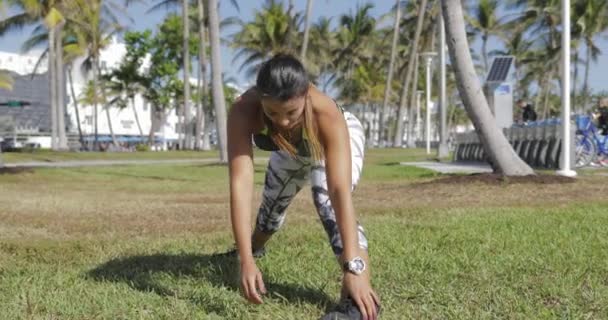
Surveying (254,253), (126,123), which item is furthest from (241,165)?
(126,123)

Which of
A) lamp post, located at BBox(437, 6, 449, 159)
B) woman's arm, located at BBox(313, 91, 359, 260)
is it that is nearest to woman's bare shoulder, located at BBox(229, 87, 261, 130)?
woman's arm, located at BBox(313, 91, 359, 260)

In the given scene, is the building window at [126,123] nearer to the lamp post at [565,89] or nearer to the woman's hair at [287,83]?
the lamp post at [565,89]

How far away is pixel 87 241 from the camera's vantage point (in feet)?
20.1

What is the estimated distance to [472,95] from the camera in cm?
1116

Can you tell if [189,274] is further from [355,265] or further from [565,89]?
[565,89]

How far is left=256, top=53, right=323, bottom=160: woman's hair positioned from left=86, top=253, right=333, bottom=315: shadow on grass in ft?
3.18

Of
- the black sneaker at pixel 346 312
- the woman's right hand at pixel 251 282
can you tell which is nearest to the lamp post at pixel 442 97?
the black sneaker at pixel 346 312

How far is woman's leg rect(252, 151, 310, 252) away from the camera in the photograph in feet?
12.6

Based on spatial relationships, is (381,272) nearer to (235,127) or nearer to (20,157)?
(235,127)

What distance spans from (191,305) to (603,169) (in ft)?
43.7

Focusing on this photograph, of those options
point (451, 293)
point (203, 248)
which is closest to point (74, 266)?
point (203, 248)

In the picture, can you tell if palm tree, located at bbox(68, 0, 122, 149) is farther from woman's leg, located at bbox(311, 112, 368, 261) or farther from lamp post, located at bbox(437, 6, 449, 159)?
woman's leg, located at bbox(311, 112, 368, 261)

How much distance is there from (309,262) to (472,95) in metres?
7.00

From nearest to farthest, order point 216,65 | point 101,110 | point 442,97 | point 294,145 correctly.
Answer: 1. point 294,145
2. point 216,65
3. point 442,97
4. point 101,110
